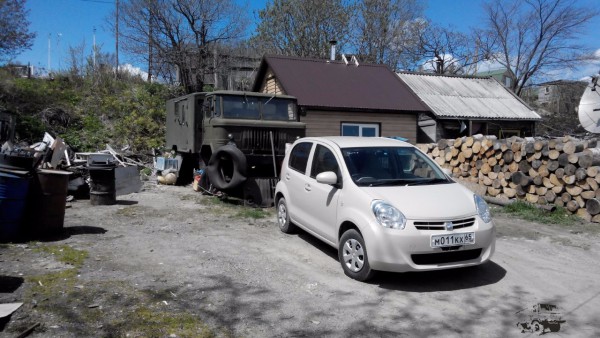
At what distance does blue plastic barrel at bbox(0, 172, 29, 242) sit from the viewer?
612 cm

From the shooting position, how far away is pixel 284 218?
297 inches

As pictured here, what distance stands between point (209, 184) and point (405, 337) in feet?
27.1

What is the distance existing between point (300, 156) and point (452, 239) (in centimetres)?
295

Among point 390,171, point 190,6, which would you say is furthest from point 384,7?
point 390,171

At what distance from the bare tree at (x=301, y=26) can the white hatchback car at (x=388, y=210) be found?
2448 centimetres

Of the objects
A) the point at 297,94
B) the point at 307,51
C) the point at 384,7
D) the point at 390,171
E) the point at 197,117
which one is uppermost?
the point at 384,7

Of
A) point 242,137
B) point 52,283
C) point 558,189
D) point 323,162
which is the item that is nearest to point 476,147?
point 558,189

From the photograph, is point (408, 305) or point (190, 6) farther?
point (190, 6)

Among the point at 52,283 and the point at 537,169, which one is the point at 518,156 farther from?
the point at 52,283

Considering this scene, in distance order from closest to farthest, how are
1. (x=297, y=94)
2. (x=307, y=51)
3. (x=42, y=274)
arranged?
1. (x=42, y=274)
2. (x=297, y=94)
3. (x=307, y=51)

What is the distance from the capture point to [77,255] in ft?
19.7

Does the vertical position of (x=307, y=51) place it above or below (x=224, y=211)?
above

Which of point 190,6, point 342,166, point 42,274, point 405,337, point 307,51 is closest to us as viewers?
point 405,337

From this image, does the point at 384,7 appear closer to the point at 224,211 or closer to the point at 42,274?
the point at 224,211
